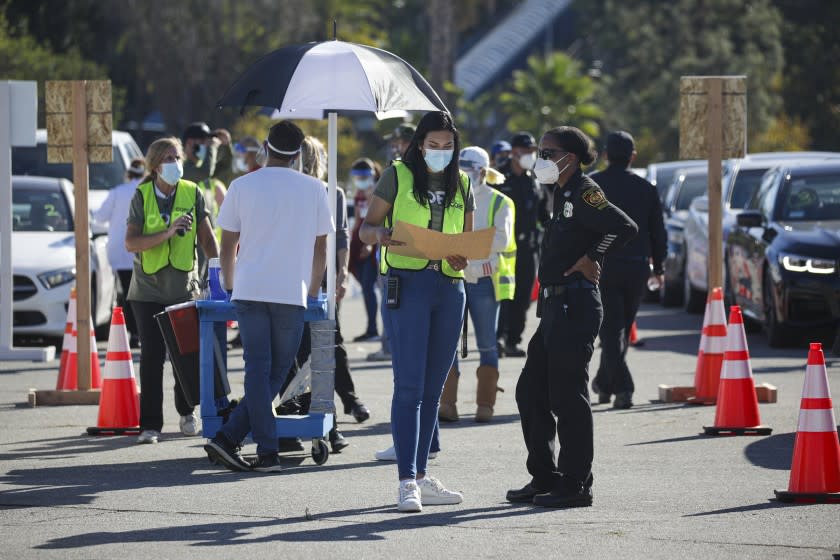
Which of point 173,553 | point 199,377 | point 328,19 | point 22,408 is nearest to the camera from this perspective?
point 173,553

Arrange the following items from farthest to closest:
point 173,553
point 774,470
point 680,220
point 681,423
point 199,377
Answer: point 680,220, point 681,423, point 199,377, point 774,470, point 173,553

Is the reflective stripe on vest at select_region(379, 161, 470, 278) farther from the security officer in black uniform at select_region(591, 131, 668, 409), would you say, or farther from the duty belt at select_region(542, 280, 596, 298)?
the security officer in black uniform at select_region(591, 131, 668, 409)

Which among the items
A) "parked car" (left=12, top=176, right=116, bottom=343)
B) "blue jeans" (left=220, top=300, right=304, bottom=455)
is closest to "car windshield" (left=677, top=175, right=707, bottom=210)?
"parked car" (left=12, top=176, right=116, bottom=343)

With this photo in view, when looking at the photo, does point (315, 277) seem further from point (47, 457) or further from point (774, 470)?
point (774, 470)

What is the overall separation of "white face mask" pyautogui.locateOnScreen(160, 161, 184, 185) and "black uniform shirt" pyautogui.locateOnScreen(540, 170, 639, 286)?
3294 mm

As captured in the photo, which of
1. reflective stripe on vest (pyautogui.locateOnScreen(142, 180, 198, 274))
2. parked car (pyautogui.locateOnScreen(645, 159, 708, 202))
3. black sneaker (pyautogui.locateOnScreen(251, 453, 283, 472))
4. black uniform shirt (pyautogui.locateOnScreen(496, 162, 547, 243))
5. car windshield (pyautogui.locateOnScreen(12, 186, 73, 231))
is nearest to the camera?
black sneaker (pyautogui.locateOnScreen(251, 453, 283, 472))

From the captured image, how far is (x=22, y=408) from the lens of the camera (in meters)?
12.8

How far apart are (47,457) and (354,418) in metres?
2.54

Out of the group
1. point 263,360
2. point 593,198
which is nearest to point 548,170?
point 593,198

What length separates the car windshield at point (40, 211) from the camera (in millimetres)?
17859

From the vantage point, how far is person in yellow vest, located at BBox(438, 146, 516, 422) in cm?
A: 1205

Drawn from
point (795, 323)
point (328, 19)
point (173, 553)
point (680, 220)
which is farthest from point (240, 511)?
point (328, 19)

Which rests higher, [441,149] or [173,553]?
[441,149]

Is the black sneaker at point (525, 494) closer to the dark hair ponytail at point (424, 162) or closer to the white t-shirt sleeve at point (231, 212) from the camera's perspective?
the dark hair ponytail at point (424, 162)
